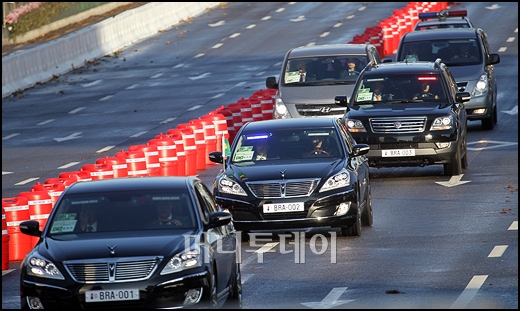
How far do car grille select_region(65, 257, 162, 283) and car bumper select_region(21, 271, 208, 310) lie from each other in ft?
0.27

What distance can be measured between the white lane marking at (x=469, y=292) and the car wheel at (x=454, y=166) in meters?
8.88

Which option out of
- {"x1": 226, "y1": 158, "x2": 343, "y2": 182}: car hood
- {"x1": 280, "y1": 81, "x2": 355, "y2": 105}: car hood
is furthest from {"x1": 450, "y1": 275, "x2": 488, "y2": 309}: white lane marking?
{"x1": 280, "y1": 81, "x2": 355, "y2": 105}: car hood

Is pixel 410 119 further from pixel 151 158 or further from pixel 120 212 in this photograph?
pixel 120 212

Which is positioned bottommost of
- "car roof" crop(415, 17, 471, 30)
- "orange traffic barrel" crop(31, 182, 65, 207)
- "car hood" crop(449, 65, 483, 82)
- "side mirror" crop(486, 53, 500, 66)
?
"car roof" crop(415, 17, 471, 30)

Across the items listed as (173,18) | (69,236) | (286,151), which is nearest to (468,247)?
(286,151)

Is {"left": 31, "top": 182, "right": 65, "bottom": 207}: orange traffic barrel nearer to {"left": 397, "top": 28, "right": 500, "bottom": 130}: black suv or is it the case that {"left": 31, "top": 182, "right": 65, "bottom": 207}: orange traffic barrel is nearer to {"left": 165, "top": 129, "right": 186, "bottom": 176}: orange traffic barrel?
{"left": 165, "top": 129, "right": 186, "bottom": 176}: orange traffic barrel

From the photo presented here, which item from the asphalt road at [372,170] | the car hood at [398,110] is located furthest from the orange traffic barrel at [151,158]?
the car hood at [398,110]

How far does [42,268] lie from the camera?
428 inches

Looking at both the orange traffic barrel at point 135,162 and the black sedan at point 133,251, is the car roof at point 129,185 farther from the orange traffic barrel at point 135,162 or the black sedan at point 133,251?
the orange traffic barrel at point 135,162

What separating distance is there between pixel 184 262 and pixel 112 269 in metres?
0.58

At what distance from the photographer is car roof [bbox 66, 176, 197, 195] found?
12.1 metres

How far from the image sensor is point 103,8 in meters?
61.5

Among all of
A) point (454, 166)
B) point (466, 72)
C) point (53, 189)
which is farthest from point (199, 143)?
point (53, 189)

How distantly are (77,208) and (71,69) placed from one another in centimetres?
3540
